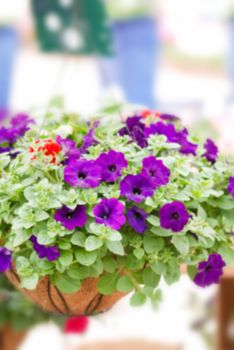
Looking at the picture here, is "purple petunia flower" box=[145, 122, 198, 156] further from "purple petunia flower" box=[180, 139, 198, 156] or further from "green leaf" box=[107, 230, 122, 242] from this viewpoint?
"green leaf" box=[107, 230, 122, 242]

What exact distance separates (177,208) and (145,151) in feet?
0.42

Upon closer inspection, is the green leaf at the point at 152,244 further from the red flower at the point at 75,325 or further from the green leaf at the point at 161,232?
the red flower at the point at 75,325

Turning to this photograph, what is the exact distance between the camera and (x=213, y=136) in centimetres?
146

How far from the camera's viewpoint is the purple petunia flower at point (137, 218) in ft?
3.34

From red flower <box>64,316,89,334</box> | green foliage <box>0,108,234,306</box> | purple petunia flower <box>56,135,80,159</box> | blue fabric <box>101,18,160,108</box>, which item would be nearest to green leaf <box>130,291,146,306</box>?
green foliage <box>0,108,234,306</box>

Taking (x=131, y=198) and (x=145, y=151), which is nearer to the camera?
(x=131, y=198)

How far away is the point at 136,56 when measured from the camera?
11.2ft

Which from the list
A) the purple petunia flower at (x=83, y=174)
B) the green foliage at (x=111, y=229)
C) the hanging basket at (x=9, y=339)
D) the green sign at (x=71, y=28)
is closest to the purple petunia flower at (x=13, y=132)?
the green foliage at (x=111, y=229)

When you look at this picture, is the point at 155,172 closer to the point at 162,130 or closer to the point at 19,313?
the point at 162,130

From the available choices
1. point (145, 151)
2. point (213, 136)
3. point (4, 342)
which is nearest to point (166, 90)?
point (4, 342)

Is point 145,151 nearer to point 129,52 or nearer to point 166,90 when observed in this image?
point 129,52

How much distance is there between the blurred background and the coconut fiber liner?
38 centimetres

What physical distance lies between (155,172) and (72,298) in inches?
9.0

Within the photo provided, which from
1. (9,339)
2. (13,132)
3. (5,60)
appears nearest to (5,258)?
(13,132)
